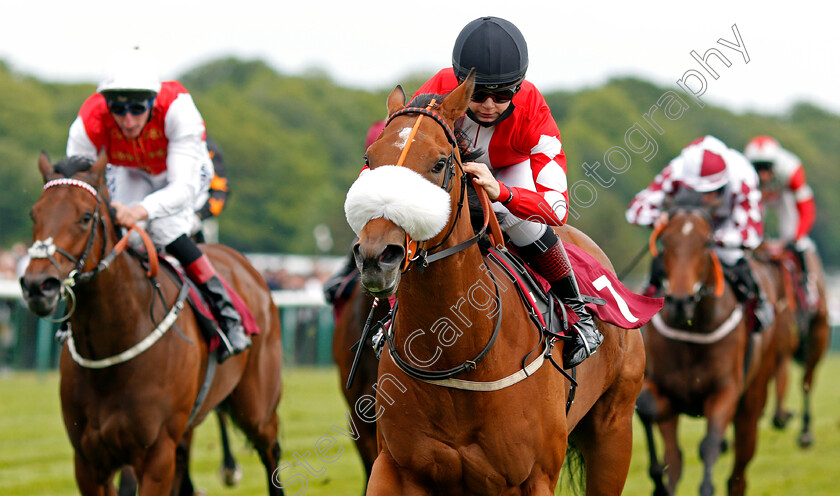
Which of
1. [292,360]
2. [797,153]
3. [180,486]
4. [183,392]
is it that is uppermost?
[183,392]

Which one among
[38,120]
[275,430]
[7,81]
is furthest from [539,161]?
[7,81]

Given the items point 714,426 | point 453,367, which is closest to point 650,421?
point 714,426

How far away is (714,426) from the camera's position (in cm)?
706

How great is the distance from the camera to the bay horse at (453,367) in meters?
3.25

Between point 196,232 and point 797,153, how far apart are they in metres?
87.1

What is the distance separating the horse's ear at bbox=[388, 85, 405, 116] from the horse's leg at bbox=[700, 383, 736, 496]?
161 inches

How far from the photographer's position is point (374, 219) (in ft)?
9.59

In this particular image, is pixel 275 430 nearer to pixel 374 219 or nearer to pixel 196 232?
pixel 196 232

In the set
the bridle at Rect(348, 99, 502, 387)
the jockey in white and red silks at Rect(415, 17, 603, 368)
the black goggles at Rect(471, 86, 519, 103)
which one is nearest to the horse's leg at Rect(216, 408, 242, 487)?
the jockey in white and red silks at Rect(415, 17, 603, 368)

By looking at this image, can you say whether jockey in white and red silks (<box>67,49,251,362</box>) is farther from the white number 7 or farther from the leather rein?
the white number 7

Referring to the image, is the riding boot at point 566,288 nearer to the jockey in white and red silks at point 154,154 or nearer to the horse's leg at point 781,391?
the jockey in white and red silks at point 154,154

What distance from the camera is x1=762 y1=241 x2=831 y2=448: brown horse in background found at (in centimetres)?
1009

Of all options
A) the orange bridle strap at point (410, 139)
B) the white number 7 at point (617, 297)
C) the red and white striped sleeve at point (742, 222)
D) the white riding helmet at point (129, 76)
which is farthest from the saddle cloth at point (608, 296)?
the red and white striped sleeve at point (742, 222)

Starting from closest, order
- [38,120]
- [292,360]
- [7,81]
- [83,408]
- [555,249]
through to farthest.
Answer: [555,249] → [83,408] → [292,360] → [38,120] → [7,81]
